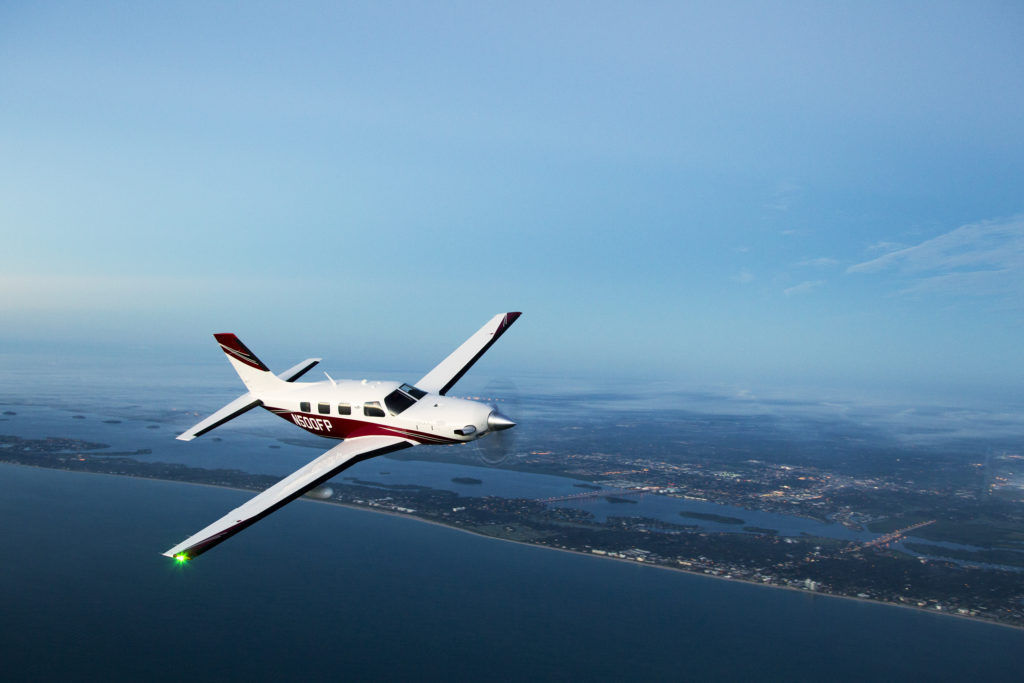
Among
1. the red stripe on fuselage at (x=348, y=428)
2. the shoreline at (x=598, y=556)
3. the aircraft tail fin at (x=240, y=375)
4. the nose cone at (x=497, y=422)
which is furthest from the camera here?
the shoreline at (x=598, y=556)

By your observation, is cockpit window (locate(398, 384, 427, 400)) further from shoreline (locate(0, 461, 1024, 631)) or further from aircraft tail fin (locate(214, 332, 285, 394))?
shoreline (locate(0, 461, 1024, 631))

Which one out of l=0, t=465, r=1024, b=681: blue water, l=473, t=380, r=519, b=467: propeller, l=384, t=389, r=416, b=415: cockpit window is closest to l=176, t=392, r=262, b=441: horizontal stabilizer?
l=384, t=389, r=416, b=415: cockpit window

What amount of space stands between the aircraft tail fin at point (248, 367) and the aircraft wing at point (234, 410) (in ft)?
2.65

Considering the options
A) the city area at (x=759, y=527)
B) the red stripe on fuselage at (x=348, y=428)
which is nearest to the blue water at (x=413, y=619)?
the city area at (x=759, y=527)

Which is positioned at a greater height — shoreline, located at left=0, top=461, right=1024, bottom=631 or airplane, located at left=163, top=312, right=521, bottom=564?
airplane, located at left=163, top=312, right=521, bottom=564

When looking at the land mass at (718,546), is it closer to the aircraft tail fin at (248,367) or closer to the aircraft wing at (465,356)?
the aircraft wing at (465,356)

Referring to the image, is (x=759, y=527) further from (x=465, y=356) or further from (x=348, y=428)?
(x=348, y=428)

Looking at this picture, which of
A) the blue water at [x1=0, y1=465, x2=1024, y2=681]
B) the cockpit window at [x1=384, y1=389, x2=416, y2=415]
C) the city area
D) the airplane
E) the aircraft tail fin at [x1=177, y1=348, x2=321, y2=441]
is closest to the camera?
the airplane

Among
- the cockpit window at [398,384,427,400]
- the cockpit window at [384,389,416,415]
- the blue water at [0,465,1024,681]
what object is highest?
the cockpit window at [398,384,427,400]

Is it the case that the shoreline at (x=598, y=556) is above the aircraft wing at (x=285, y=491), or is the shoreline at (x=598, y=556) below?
below

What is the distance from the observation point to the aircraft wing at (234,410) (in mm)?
29503

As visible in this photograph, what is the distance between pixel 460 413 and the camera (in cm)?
2570

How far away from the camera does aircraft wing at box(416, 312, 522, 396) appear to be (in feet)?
103

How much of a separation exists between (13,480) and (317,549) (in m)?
116
